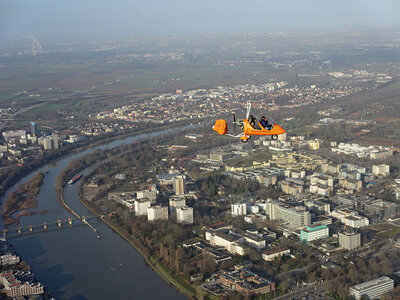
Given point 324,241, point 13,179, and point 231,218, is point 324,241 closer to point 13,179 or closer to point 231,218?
point 231,218

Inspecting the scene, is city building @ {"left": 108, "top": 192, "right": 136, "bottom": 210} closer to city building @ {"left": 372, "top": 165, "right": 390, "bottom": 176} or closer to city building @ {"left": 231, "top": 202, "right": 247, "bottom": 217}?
city building @ {"left": 231, "top": 202, "right": 247, "bottom": 217}

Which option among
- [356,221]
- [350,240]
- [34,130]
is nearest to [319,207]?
[356,221]

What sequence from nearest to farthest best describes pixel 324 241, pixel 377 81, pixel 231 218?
1. pixel 324 241
2. pixel 231 218
3. pixel 377 81

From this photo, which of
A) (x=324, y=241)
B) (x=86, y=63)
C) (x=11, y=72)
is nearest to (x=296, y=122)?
(x=324, y=241)

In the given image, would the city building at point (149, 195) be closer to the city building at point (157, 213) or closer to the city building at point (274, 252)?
the city building at point (157, 213)

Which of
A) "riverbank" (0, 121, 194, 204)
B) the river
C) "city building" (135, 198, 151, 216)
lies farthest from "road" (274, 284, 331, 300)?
"riverbank" (0, 121, 194, 204)

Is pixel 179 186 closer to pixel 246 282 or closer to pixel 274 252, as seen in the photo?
pixel 274 252
